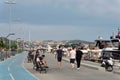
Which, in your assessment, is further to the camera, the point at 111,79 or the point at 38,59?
the point at 38,59

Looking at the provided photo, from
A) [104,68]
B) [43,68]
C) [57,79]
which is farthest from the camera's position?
[104,68]

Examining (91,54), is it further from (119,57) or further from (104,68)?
(104,68)

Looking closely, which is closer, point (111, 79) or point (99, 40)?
point (111, 79)

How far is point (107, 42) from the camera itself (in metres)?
72.3

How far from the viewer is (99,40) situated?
7394 cm

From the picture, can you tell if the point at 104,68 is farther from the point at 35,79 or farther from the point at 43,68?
the point at 35,79

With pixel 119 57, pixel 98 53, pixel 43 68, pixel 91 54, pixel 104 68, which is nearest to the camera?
pixel 43 68

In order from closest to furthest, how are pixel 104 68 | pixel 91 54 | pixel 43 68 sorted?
pixel 43 68 → pixel 104 68 → pixel 91 54

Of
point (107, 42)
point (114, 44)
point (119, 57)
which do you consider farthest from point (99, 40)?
point (119, 57)

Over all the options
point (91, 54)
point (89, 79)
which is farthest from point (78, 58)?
point (91, 54)

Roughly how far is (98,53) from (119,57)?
13800 millimetres

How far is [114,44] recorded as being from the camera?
214 ft

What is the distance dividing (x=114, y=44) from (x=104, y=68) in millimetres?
28308

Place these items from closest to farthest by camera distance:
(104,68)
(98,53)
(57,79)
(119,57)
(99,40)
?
(57,79), (104,68), (119,57), (98,53), (99,40)
